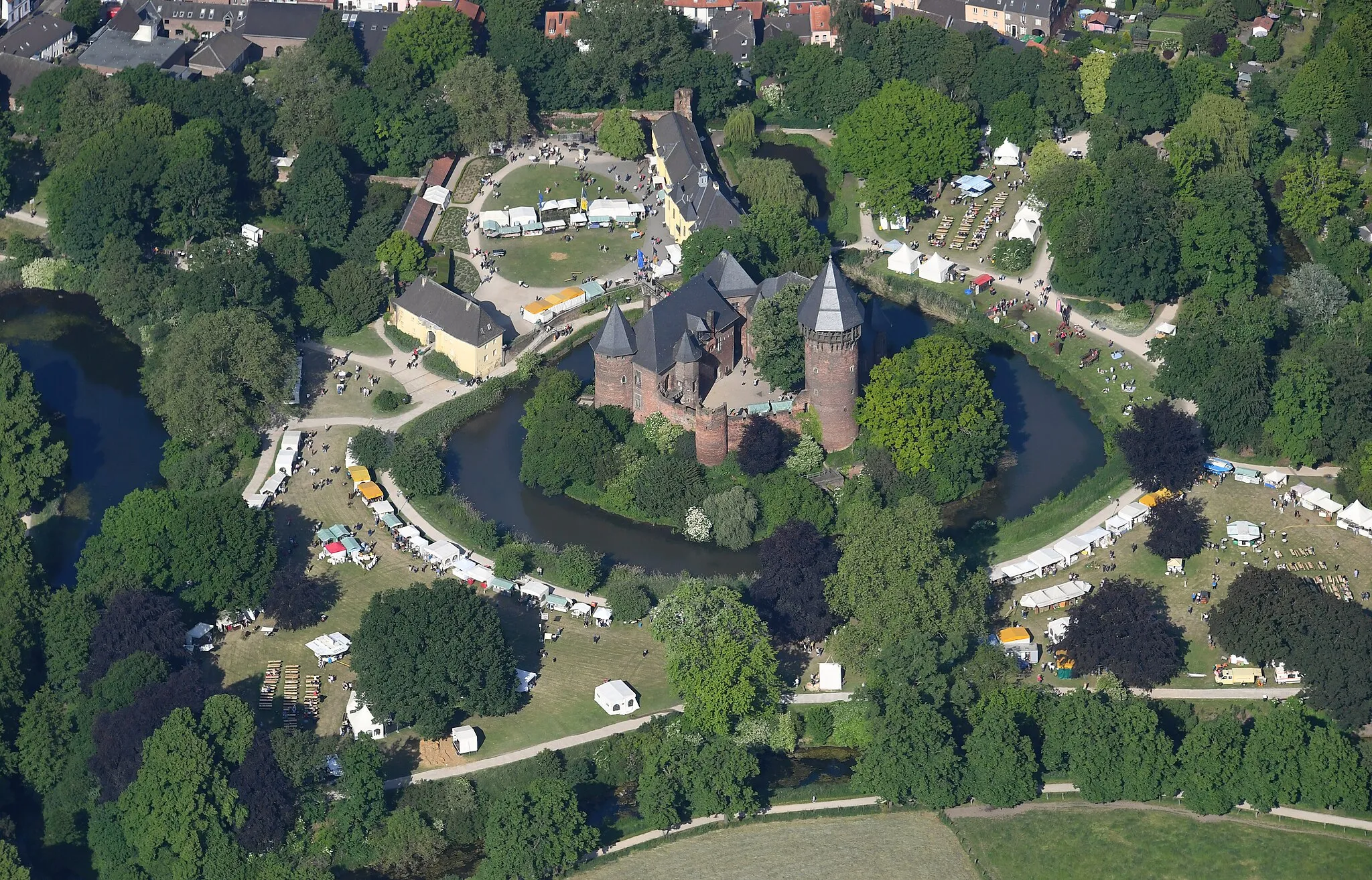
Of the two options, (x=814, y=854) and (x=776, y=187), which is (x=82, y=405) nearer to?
(x=776, y=187)

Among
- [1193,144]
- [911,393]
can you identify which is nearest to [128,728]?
[911,393]

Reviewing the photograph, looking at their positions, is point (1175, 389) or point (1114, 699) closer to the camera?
point (1114, 699)

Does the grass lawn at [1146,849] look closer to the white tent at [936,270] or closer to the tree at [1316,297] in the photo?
the tree at [1316,297]

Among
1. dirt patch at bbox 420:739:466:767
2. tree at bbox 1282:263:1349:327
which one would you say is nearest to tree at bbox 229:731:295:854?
dirt patch at bbox 420:739:466:767

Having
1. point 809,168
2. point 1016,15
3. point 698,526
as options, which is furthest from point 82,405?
point 1016,15

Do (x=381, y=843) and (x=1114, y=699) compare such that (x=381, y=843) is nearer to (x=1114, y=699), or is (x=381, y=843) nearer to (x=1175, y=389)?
(x=1114, y=699)

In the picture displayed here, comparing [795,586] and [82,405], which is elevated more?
[795,586]
